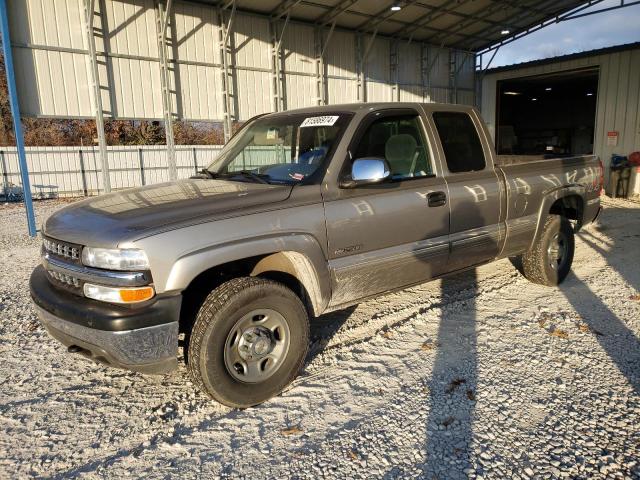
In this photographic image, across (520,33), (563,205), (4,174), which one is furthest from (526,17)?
(4,174)

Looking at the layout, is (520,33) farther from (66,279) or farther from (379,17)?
(66,279)

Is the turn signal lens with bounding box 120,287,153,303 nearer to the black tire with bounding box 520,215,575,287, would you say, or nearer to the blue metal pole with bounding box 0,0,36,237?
the black tire with bounding box 520,215,575,287

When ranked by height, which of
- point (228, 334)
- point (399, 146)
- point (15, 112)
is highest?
point (15, 112)

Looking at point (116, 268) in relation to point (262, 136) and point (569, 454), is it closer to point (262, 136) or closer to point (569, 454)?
Answer: point (262, 136)

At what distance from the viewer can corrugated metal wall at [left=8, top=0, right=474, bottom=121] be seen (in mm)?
11969

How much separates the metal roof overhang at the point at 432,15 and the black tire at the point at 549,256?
12150 millimetres

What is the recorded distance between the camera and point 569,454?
8.54ft

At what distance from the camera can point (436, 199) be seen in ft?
13.1

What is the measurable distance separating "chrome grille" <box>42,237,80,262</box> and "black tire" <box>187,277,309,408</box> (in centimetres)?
84

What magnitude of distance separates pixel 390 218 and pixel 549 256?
265 cm

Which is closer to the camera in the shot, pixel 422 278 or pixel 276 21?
pixel 422 278

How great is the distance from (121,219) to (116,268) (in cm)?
33

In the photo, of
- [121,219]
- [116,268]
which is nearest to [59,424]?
[116,268]

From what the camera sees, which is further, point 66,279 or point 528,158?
point 528,158
